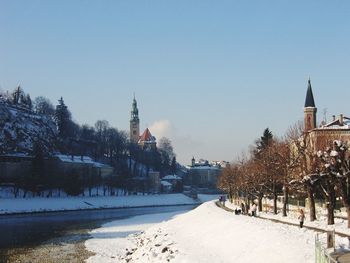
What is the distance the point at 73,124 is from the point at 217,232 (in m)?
155

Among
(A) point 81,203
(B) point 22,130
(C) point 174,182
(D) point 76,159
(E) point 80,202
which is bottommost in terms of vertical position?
(A) point 81,203

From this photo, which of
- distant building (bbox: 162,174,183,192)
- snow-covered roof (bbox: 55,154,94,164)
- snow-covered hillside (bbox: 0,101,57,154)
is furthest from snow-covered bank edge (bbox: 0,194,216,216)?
snow-covered hillside (bbox: 0,101,57,154)

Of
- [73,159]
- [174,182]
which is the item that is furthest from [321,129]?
[174,182]

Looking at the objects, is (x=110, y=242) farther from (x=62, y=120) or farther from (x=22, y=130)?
(x=62, y=120)

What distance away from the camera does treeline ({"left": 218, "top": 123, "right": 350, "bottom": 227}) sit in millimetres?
35531

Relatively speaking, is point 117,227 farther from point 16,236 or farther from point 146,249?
point 146,249

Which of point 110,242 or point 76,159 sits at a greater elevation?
point 76,159

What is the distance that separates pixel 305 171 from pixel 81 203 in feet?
250

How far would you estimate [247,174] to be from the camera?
2756 inches

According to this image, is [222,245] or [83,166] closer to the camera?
[222,245]

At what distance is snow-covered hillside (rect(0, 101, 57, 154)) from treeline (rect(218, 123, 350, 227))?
8233 cm

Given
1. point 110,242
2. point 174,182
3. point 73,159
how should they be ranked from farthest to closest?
point 174,182 < point 73,159 < point 110,242

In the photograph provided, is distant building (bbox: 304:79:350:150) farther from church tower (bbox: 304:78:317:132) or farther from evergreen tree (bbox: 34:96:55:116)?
evergreen tree (bbox: 34:96:55:116)

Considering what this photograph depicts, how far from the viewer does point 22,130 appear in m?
152
